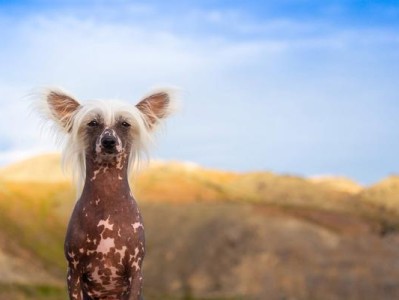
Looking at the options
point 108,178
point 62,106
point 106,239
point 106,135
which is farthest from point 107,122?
point 106,239

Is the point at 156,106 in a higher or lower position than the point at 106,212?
higher

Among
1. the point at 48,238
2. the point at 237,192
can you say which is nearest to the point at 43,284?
the point at 48,238

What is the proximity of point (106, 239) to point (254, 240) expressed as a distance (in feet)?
30.8

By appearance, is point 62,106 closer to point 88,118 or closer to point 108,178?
point 88,118

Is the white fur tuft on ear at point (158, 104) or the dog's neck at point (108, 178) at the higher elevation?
the white fur tuft on ear at point (158, 104)

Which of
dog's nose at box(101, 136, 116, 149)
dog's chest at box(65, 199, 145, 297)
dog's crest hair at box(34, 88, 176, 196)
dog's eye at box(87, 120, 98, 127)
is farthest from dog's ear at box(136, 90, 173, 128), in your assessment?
dog's chest at box(65, 199, 145, 297)

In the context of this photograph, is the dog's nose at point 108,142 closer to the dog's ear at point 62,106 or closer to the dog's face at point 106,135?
the dog's face at point 106,135

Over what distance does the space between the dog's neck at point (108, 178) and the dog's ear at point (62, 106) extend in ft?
1.38

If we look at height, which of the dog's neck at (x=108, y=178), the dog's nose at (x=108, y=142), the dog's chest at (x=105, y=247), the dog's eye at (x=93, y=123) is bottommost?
the dog's chest at (x=105, y=247)

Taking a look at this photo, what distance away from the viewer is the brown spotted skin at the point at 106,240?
187 inches

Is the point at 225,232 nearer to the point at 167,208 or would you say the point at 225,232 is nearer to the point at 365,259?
the point at 167,208

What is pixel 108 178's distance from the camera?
4.84 metres

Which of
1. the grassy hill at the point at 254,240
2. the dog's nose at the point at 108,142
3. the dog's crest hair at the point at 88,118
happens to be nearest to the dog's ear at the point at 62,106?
the dog's crest hair at the point at 88,118

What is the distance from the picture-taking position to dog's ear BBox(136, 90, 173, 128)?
5219 mm
